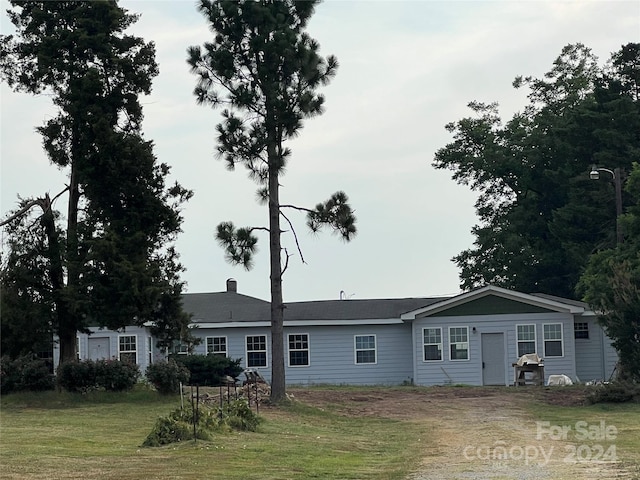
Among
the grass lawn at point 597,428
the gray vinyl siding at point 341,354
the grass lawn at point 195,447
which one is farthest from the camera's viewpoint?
the gray vinyl siding at point 341,354

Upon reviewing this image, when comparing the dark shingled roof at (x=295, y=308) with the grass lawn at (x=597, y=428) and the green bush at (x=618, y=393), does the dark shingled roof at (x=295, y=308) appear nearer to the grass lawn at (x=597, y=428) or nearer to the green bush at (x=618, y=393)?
the green bush at (x=618, y=393)

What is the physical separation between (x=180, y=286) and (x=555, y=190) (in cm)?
2476

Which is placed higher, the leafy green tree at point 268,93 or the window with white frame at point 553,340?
the leafy green tree at point 268,93

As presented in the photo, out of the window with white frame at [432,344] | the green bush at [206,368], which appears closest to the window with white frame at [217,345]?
the green bush at [206,368]

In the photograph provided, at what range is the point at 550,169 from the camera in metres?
52.2

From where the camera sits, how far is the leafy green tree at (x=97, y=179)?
30562mm

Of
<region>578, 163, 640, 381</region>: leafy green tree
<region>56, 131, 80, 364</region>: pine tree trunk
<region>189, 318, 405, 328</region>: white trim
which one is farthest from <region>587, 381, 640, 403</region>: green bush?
<region>56, 131, 80, 364</region>: pine tree trunk

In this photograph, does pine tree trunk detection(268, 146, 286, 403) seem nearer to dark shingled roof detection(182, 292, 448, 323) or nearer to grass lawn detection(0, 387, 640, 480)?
grass lawn detection(0, 387, 640, 480)

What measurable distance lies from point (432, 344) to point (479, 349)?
167 cm

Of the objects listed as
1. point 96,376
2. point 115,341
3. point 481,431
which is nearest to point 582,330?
point 115,341

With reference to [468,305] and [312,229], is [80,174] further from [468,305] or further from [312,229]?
[468,305]

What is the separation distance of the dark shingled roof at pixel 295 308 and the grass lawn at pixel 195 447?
494 inches

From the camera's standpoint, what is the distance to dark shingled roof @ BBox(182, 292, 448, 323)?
4175cm

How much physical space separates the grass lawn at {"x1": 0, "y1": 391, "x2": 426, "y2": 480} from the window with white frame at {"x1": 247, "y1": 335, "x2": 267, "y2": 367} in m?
12.5
